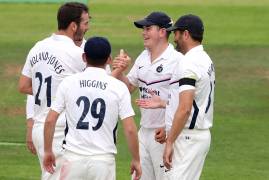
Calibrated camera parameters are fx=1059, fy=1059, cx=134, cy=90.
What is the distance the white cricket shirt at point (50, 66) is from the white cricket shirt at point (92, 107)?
1.02 meters

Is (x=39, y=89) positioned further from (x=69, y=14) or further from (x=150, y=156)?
(x=150, y=156)

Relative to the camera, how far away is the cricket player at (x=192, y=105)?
36.4 feet

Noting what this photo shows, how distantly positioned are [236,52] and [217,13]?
9083 millimetres

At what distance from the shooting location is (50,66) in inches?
454

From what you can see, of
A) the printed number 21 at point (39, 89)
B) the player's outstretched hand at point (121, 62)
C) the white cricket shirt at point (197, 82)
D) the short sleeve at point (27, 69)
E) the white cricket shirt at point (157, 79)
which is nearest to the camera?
the white cricket shirt at point (197, 82)

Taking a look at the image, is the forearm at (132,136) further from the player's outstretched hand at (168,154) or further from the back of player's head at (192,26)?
the back of player's head at (192,26)

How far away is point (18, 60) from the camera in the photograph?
29.2 meters

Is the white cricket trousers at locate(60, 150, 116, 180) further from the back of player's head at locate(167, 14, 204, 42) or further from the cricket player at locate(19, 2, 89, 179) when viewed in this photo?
the back of player's head at locate(167, 14, 204, 42)

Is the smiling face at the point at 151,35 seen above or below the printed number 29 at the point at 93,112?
above

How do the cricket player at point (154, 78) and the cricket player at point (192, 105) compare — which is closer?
the cricket player at point (192, 105)

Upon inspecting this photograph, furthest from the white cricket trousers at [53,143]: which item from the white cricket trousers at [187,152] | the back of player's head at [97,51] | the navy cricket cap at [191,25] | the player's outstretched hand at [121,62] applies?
the navy cricket cap at [191,25]

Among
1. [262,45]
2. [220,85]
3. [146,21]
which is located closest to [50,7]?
Result: [262,45]

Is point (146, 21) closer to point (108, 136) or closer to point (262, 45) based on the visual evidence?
point (108, 136)

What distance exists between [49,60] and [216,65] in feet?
57.0
